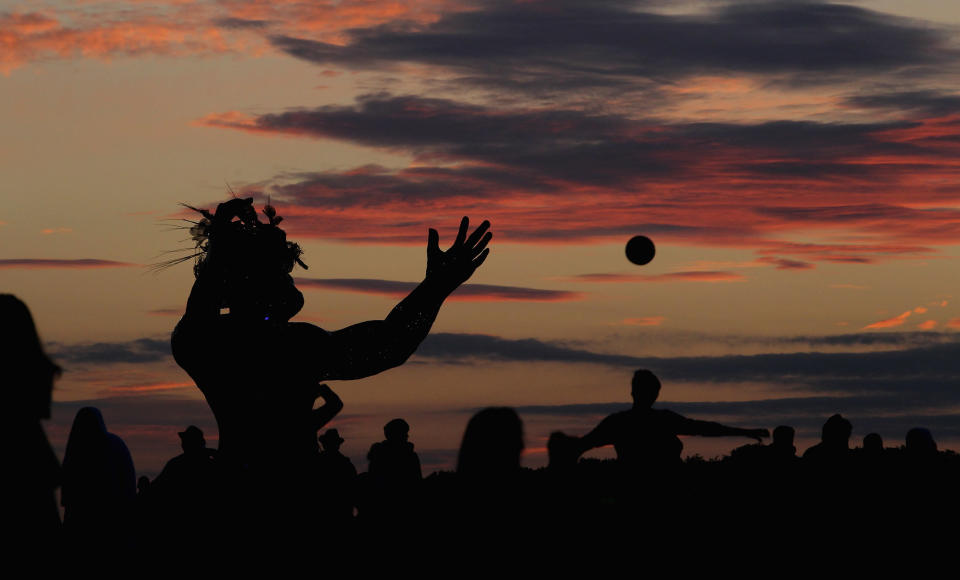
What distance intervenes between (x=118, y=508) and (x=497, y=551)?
557 cm

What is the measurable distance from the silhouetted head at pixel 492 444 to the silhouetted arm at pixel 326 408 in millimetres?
7321

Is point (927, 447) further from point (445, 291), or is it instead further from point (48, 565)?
point (48, 565)

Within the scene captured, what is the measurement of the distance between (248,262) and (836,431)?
6.80 meters

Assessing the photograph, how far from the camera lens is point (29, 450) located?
7.41 m

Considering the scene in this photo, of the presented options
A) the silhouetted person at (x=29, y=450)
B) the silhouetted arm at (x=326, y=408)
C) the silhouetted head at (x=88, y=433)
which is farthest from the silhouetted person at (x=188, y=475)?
the silhouetted person at (x=29, y=450)

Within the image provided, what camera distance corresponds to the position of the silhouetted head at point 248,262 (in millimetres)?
14859

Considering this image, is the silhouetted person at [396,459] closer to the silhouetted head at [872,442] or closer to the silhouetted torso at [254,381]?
→ the silhouetted torso at [254,381]

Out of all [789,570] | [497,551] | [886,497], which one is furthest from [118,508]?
[886,497]

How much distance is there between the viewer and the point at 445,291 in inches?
608

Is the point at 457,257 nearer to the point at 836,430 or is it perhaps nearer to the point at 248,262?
the point at 248,262

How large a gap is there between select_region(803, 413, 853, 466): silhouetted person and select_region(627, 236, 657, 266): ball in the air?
10.3 feet

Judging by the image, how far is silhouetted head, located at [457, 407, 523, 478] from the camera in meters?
7.54

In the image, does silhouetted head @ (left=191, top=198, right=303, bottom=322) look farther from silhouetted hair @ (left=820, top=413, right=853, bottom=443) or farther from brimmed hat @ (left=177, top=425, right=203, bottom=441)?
silhouetted hair @ (left=820, top=413, right=853, bottom=443)

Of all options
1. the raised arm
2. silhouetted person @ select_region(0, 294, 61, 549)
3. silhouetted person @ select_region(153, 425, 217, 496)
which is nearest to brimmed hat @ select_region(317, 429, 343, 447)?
the raised arm
